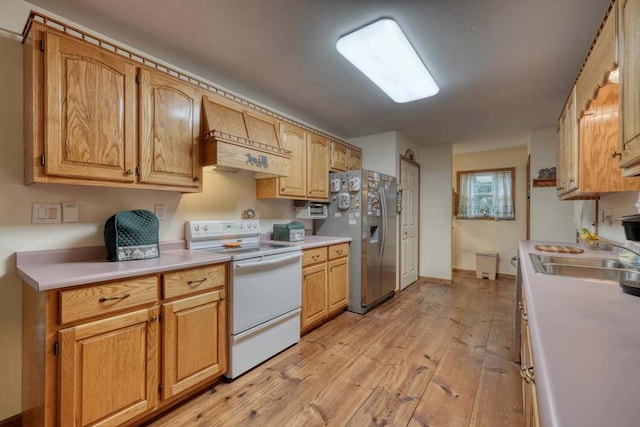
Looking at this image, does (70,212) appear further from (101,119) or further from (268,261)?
(268,261)

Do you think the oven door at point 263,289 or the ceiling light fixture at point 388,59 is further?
the oven door at point 263,289

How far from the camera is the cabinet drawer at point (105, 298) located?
1.25 meters

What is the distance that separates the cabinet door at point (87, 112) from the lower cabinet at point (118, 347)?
0.68 metres

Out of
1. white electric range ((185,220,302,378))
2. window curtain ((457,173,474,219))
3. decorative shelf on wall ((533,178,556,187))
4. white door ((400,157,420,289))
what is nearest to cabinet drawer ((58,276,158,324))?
white electric range ((185,220,302,378))

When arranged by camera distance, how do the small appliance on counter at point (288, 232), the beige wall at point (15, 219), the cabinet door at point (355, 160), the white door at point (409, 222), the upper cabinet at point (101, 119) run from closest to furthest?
the upper cabinet at point (101, 119) < the beige wall at point (15, 219) < the small appliance on counter at point (288, 232) < the cabinet door at point (355, 160) < the white door at point (409, 222)

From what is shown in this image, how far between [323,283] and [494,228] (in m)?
3.89

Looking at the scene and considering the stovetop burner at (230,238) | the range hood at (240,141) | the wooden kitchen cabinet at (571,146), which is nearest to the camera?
the wooden kitchen cabinet at (571,146)

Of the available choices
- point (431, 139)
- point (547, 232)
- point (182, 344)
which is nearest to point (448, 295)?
point (547, 232)

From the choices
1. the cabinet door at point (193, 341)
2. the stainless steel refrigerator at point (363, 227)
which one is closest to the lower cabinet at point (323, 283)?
the stainless steel refrigerator at point (363, 227)

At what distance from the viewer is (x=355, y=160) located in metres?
4.01

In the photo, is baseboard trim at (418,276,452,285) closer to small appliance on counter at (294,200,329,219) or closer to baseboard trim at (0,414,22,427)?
small appliance on counter at (294,200,329,219)

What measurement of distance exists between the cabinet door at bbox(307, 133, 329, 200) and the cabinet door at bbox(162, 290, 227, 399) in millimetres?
1635

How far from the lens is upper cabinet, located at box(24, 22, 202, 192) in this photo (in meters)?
1.40

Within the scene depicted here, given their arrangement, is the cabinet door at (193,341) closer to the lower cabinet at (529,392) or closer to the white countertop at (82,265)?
the white countertop at (82,265)
